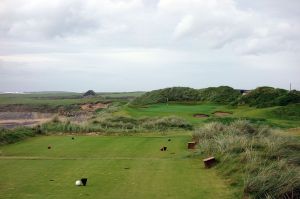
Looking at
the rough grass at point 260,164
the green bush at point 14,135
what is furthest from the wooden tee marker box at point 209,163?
the green bush at point 14,135

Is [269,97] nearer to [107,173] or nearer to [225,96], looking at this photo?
[225,96]

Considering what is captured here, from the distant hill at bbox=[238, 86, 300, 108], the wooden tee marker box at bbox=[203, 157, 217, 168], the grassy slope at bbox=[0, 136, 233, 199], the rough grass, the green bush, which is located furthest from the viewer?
the distant hill at bbox=[238, 86, 300, 108]

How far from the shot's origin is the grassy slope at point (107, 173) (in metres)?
10.1

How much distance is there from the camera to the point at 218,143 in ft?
48.9

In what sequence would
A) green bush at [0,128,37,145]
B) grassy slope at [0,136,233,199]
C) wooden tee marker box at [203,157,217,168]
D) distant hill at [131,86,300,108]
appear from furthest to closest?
distant hill at [131,86,300,108]
green bush at [0,128,37,145]
wooden tee marker box at [203,157,217,168]
grassy slope at [0,136,233,199]

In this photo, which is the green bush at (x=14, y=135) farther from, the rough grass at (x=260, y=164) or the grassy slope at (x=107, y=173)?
the rough grass at (x=260, y=164)

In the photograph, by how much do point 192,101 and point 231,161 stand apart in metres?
44.9

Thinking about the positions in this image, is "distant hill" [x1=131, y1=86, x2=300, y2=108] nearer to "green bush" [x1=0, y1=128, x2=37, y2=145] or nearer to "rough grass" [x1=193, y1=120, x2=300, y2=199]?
"green bush" [x1=0, y1=128, x2=37, y2=145]

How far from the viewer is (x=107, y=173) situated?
1250 centimetres

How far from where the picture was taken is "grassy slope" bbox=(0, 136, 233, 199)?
10.1 m

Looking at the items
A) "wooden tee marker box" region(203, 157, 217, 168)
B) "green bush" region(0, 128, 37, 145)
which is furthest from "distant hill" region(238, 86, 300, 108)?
"wooden tee marker box" region(203, 157, 217, 168)

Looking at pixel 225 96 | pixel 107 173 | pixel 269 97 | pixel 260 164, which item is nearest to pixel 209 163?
pixel 260 164

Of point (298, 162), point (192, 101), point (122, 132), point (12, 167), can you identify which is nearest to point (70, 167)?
point (12, 167)

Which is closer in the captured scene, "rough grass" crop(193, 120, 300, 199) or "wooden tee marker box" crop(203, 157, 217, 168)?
"rough grass" crop(193, 120, 300, 199)
